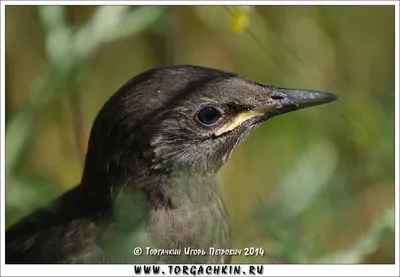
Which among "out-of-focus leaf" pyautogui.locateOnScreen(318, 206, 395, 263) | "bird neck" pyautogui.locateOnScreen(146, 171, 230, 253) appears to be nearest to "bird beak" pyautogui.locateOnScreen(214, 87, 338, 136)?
"bird neck" pyautogui.locateOnScreen(146, 171, 230, 253)

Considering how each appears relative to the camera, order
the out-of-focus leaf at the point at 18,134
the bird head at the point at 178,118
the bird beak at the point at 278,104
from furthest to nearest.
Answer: the out-of-focus leaf at the point at 18,134 < the bird beak at the point at 278,104 < the bird head at the point at 178,118

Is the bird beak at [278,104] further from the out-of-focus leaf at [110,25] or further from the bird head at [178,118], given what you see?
the out-of-focus leaf at [110,25]

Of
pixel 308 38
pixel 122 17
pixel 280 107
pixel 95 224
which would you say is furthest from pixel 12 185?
pixel 308 38

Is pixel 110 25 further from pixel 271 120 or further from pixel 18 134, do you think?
pixel 271 120

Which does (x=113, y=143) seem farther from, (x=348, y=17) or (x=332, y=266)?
(x=348, y=17)

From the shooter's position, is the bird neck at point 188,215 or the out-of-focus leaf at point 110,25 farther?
the out-of-focus leaf at point 110,25

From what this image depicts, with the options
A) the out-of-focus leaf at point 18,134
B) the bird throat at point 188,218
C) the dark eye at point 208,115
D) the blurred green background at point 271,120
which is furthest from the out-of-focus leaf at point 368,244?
the out-of-focus leaf at point 18,134

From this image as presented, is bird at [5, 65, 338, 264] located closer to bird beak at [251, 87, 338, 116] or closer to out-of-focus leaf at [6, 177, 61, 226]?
bird beak at [251, 87, 338, 116]
